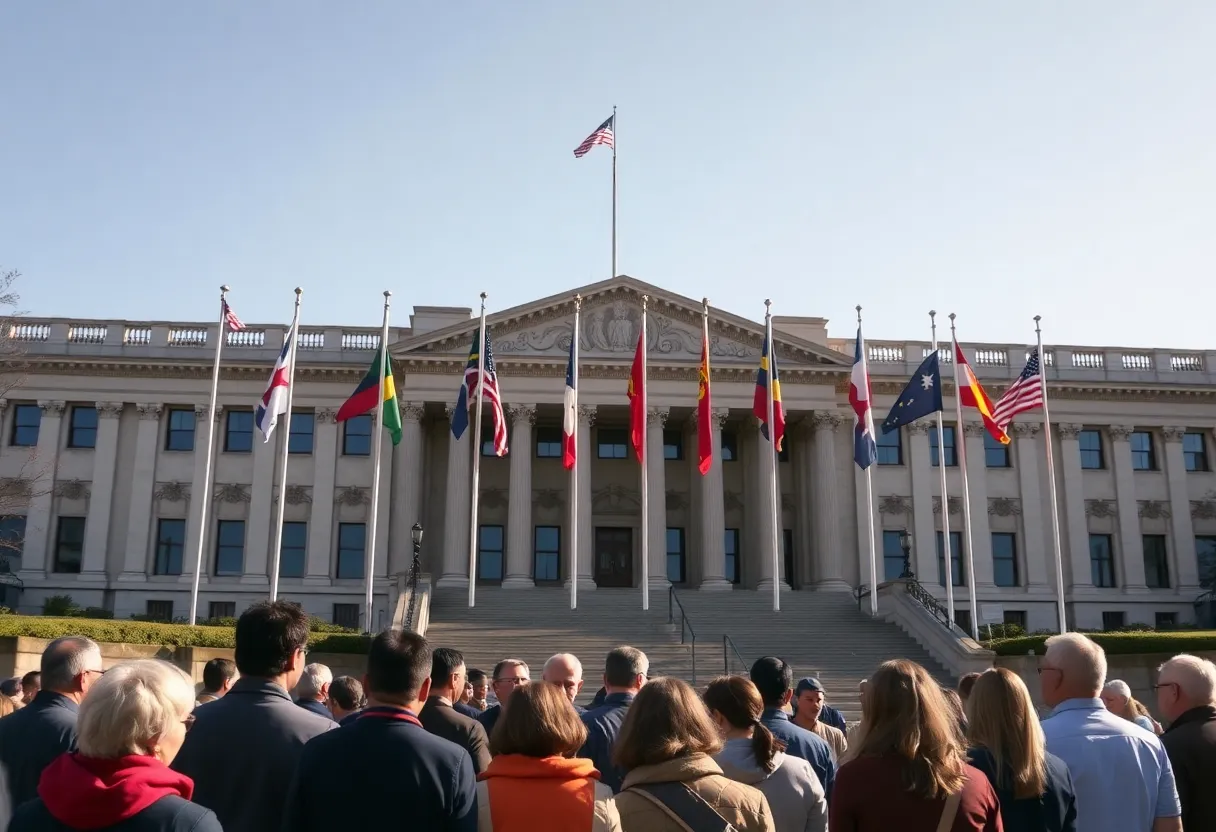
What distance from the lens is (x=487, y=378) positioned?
3203cm

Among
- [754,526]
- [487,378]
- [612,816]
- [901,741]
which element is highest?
[487,378]

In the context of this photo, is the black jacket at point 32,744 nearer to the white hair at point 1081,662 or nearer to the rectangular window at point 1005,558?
the white hair at point 1081,662

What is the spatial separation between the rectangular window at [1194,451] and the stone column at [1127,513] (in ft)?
9.29

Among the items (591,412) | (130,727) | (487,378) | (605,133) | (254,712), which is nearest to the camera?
(130,727)

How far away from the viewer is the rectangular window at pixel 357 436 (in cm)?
4678

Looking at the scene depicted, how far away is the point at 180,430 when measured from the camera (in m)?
46.8

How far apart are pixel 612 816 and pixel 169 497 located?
4446cm

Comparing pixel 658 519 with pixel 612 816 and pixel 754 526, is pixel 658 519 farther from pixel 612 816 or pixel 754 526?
pixel 612 816

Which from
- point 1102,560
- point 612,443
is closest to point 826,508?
point 612,443

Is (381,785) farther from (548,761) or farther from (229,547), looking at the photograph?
(229,547)

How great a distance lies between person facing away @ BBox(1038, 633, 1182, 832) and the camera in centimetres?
615

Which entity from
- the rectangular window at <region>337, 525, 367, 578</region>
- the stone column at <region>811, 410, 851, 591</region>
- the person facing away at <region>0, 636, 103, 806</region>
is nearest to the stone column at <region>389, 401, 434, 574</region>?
the rectangular window at <region>337, 525, 367, 578</region>

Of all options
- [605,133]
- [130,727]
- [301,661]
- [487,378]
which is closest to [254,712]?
[301,661]

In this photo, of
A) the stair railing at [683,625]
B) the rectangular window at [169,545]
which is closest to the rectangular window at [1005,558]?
the stair railing at [683,625]
